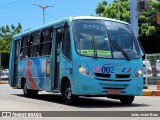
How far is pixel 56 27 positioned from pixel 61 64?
167 cm

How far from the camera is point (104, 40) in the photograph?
14.6 metres

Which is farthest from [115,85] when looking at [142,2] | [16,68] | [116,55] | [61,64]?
[142,2]

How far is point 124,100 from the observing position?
51.6 ft

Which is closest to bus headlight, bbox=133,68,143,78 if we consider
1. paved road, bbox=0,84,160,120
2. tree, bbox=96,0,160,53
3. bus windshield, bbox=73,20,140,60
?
bus windshield, bbox=73,20,140,60

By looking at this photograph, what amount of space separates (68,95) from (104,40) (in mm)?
2232

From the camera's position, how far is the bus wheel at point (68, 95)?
1460 cm

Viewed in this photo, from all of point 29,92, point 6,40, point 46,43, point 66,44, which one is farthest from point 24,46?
point 6,40

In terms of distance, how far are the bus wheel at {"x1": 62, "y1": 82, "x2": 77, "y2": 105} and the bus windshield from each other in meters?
1.38

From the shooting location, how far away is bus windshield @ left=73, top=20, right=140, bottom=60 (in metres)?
14.3

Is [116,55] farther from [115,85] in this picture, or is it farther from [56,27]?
[56,27]

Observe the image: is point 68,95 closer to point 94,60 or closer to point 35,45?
point 94,60

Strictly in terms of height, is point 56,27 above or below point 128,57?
above

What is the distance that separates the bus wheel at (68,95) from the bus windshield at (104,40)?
138cm

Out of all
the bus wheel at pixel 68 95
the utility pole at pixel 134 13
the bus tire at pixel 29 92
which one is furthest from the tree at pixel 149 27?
the bus wheel at pixel 68 95
